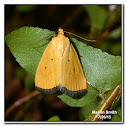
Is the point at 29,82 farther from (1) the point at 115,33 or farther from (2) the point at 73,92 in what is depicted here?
(1) the point at 115,33

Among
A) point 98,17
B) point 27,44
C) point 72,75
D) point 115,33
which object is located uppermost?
point 98,17

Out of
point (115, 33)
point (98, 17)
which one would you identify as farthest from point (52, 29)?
point (115, 33)

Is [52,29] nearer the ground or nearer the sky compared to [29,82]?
nearer the sky

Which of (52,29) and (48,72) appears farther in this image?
(52,29)

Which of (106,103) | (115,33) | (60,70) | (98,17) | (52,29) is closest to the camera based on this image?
(106,103)

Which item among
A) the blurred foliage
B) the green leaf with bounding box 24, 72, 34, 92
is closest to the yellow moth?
the blurred foliage

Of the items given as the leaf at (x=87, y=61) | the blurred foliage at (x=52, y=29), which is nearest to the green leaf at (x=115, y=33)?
the blurred foliage at (x=52, y=29)

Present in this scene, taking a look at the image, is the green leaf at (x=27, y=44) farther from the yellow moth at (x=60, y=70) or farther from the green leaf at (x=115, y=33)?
the green leaf at (x=115, y=33)

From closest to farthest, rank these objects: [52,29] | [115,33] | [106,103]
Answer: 1. [106,103]
2. [52,29]
3. [115,33]
